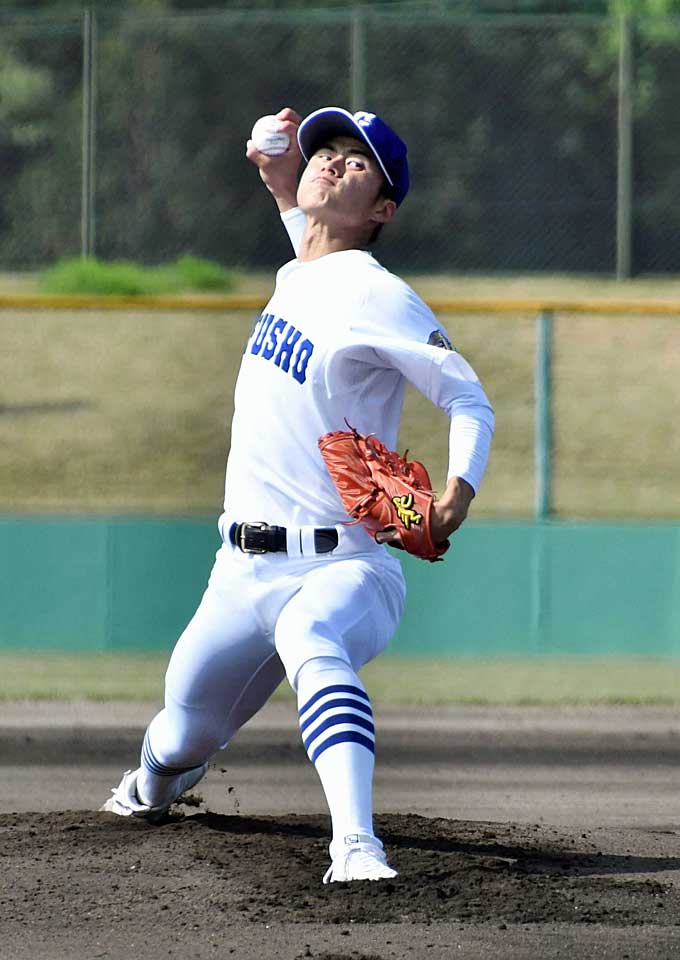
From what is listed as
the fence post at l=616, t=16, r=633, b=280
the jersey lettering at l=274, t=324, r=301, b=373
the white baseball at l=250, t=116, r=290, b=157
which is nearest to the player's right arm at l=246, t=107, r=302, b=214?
the white baseball at l=250, t=116, r=290, b=157

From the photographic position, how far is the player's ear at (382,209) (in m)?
5.35

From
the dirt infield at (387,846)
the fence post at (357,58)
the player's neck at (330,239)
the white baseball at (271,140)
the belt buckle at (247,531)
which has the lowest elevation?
the dirt infield at (387,846)

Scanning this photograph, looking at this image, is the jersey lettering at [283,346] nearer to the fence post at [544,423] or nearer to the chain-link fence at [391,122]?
the fence post at [544,423]

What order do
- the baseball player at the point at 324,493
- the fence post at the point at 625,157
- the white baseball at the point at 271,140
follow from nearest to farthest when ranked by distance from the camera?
the baseball player at the point at 324,493
the white baseball at the point at 271,140
the fence post at the point at 625,157

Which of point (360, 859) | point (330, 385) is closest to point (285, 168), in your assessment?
point (330, 385)

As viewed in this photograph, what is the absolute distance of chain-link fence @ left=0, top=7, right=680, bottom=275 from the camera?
22766mm

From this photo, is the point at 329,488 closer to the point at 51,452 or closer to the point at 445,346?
the point at 445,346

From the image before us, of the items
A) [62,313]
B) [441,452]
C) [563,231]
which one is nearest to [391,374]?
[441,452]

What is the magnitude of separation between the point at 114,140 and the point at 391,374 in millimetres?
19221

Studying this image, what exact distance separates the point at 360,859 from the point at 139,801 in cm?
126

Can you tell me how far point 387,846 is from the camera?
540cm

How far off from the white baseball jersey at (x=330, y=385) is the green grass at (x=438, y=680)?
3.44 meters

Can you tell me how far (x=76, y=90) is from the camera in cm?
2442

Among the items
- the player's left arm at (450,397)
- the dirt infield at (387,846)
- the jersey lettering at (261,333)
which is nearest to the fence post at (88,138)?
the dirt infield at (387,846)
